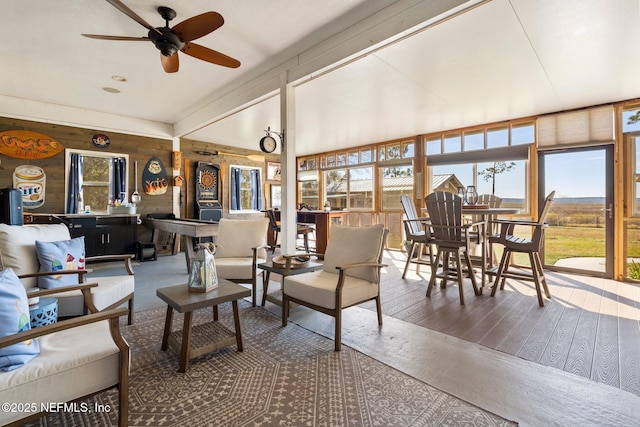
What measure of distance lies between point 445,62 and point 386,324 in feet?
9.57

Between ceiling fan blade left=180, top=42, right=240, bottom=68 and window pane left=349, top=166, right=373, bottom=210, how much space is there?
535 centimetres

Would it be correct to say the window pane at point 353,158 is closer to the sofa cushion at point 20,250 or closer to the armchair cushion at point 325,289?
the armchair cushion at point 325,289

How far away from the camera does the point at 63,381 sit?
1240 millimetres

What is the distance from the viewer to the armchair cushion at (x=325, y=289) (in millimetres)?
2373

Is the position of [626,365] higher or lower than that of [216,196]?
lower

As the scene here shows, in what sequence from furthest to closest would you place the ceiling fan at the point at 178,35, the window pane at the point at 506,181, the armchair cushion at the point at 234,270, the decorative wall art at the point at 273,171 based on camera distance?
the decorative wall art at the point at 273,171 < the window pane at the point at 506,181 < the armchair cushion at the point at 234,270 < the ceiling fan at the point at 178,35

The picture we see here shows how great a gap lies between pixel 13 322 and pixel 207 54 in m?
2.54

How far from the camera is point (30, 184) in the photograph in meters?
5.24

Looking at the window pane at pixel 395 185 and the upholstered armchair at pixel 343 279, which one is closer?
the upholstered armchair at pixel 343 279

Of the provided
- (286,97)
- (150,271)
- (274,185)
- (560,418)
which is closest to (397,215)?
(274,185)

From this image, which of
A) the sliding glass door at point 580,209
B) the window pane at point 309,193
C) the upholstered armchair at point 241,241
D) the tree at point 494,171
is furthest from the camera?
the window pane at point 309,193

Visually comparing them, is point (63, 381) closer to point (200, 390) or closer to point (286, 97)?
point (200, 390)

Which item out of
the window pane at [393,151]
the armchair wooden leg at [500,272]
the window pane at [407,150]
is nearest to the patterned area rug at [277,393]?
the armchair wooden leg at [500,272]

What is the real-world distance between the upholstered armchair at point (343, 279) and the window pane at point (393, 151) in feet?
15.8
